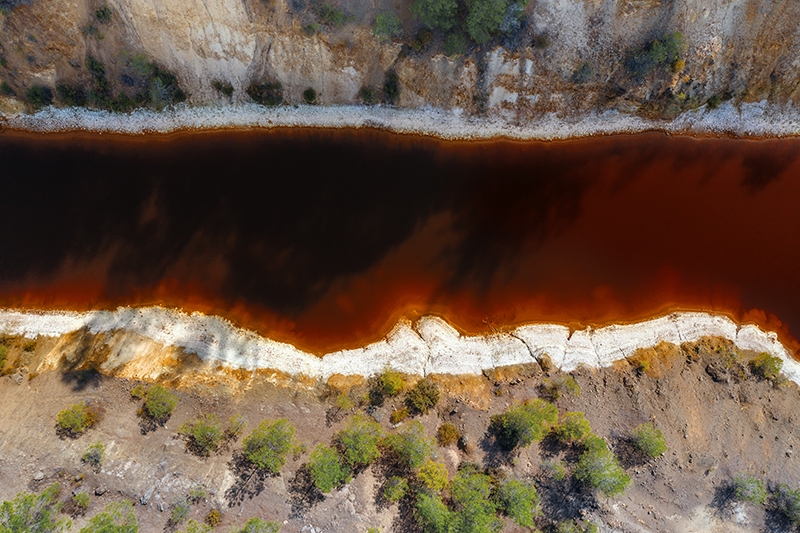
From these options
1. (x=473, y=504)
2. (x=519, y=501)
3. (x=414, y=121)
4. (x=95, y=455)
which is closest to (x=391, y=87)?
(x=414, y=121)

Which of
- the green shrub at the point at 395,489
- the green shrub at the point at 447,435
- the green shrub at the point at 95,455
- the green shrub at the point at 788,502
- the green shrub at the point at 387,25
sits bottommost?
the green shrub at the point at 788,502

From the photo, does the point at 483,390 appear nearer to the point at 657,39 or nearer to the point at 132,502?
the point at 132,502

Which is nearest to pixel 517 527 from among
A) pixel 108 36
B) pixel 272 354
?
pixel 272 354

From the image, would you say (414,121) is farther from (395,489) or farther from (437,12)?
(395,489)

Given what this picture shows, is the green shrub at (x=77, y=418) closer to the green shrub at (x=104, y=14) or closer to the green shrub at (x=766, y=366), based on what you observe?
the green shrub at (x=104, y=14)

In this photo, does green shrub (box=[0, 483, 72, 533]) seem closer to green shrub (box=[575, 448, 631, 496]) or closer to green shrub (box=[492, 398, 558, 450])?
green shrub (box=[492, 398, 558, 450])

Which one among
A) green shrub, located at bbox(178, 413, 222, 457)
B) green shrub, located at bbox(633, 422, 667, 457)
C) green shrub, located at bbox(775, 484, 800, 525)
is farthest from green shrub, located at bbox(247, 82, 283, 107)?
green shrub, located at bbox(775, 484, 800, 525)

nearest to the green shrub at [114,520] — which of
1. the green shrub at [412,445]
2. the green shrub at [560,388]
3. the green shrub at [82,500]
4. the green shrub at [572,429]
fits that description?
the green shrub at [82,500]
